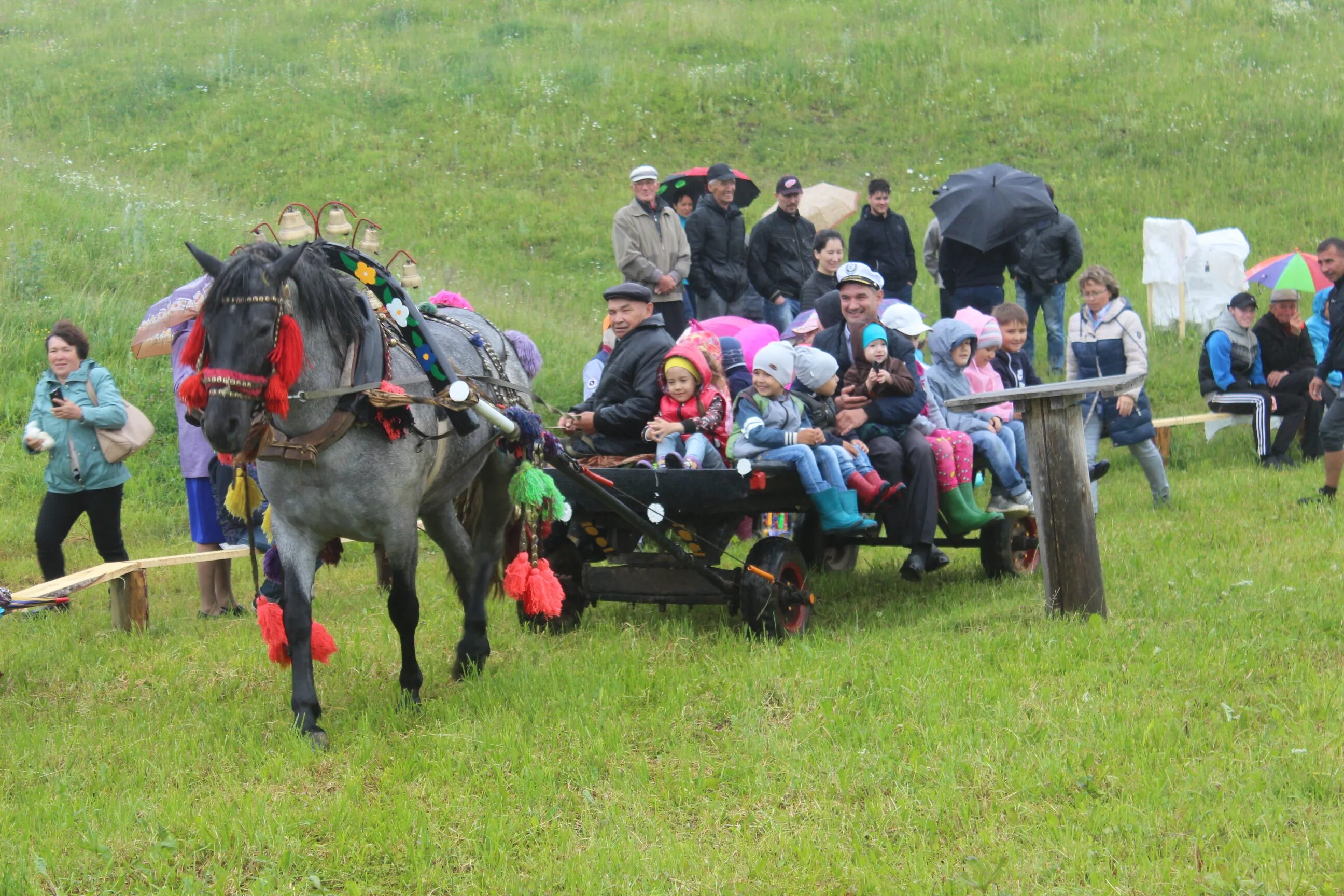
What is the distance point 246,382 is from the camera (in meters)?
5.09

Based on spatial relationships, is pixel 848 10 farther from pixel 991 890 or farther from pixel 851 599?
pixel 991 890

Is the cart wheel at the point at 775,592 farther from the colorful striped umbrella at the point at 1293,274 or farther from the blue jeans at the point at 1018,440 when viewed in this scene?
the colorful striped umbrella at the point at 1293,274

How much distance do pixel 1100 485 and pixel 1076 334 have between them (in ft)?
5.05


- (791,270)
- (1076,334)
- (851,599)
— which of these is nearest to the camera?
(851,599)

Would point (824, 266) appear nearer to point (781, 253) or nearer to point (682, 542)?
point (781, 253)

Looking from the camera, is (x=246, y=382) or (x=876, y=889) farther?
(x=246, y=382)

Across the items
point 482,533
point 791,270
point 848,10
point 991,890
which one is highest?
point 848,10

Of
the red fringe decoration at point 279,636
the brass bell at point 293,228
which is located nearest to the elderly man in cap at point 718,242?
the brass bell at point 293,228

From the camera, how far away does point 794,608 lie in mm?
7316

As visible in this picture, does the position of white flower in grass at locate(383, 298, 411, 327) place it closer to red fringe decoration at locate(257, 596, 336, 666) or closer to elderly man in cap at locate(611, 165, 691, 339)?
red fringe decoration at locate(257, 596, 336, 666)

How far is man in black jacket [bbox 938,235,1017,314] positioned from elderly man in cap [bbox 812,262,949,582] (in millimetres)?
5317

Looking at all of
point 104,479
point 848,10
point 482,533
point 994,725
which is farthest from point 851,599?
point 848,10

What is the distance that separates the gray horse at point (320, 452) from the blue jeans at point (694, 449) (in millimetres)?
981

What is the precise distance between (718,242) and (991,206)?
258cm
